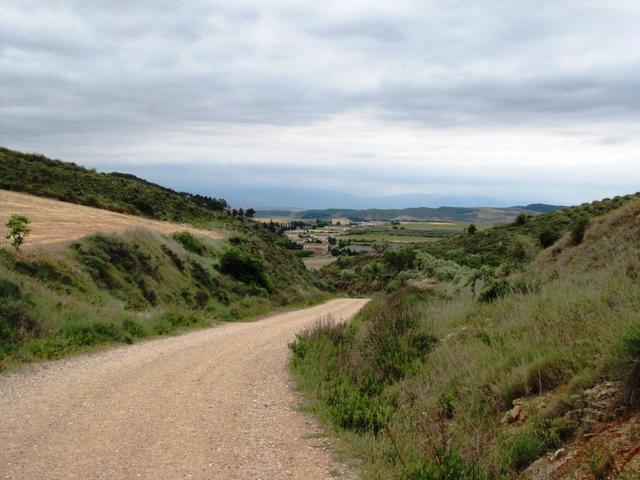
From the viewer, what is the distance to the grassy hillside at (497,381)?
5246 mm

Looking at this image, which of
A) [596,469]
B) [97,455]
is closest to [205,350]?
[97,455]

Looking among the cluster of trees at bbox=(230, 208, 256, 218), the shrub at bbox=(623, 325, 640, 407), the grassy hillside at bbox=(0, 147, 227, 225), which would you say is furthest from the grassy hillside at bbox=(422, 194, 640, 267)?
the shrub at bbox=(623, 325, 640, 407)

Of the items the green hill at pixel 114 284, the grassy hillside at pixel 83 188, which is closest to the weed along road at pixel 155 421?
the green hill at pixel 114 284

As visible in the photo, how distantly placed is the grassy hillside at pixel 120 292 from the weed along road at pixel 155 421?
1.31 meters

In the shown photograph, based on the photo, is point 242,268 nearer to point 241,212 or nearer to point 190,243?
point 190,243

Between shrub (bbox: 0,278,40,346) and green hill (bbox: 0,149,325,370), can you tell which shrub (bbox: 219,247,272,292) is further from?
shrub (bbox: 0,278,40,346)

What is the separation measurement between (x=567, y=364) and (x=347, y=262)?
69.9 m

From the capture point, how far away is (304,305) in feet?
96.5

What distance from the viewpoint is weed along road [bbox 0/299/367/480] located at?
5.95 m

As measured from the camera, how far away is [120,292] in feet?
58.6

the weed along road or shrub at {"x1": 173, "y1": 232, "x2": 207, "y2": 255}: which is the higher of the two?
shrub at {"x1": 173, "y1": 232, "x2": 207, "y2": 255}

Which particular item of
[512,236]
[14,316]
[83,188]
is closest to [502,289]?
[14,316]

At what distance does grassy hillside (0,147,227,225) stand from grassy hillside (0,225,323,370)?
1144 cm

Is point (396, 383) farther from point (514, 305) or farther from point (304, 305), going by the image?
point (304, 305)
